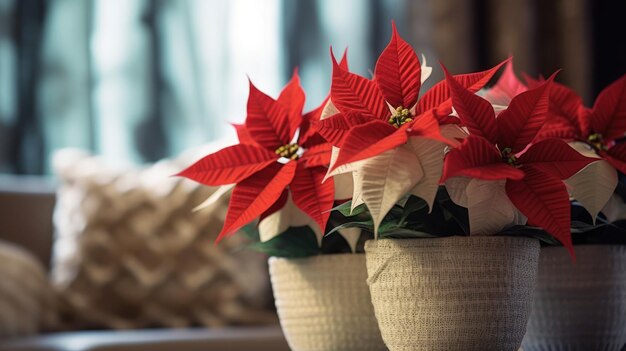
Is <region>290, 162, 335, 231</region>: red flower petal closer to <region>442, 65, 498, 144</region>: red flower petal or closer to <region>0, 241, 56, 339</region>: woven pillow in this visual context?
<region>442, 65, 498, 144</region>: red flower petal

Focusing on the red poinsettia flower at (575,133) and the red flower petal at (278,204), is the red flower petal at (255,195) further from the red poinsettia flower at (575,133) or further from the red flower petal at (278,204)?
the red poinsettia flower at (575,133)

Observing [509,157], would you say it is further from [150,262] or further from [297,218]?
[150,262]

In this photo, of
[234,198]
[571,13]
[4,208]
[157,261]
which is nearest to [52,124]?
[4,208]

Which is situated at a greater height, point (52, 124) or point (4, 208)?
point (52, 124)

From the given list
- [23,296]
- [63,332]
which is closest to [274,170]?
[23,296]

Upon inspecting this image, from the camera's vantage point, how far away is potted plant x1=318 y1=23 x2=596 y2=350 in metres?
0.45

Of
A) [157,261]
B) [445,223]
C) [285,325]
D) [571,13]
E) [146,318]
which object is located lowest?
[146,318]

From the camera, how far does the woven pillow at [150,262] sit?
152 centimetres

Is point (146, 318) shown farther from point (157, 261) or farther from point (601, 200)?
point (601, 200)

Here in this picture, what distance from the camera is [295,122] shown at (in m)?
0.56

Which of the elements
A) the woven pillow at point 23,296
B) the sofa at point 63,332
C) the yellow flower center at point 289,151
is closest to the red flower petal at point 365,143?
the yellow flower center at point 289,151

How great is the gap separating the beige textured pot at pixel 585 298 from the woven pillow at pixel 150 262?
0.98m

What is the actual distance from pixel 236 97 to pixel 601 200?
173 cm

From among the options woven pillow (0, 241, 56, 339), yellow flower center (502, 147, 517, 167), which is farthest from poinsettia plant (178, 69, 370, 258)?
woven pillow (0, 241, 56, 339)
